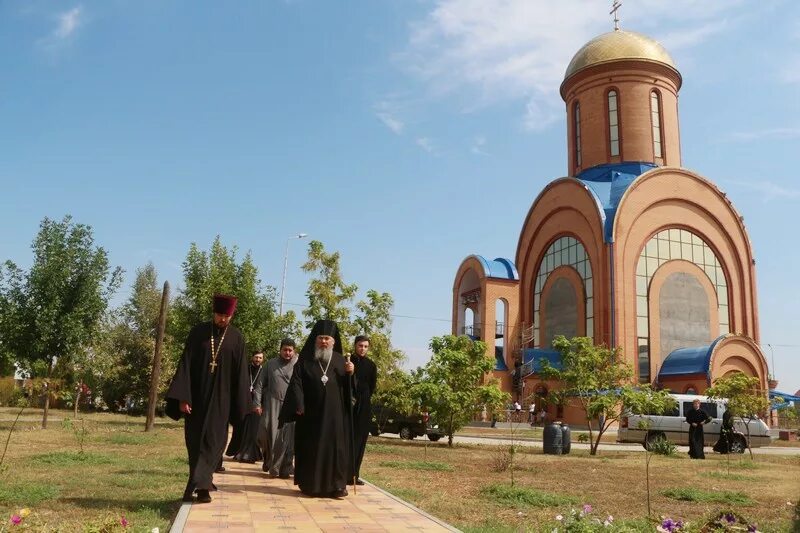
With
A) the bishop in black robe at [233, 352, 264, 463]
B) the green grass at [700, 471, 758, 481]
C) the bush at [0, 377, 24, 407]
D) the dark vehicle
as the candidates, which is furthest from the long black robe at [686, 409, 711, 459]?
the bush at [0, 377, 24, 407]

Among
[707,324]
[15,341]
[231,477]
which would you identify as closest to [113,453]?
[231,477]

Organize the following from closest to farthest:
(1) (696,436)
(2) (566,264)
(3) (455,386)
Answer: (1) (696,436)
(3) (455,386)
(2) (566,264)

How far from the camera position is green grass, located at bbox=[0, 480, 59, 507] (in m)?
6.97

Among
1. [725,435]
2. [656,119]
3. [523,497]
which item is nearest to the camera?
[523,497]

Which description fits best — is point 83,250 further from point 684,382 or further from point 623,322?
point 684,382

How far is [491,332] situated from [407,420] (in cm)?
1526

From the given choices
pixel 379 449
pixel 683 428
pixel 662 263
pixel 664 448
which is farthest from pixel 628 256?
pixel 379 449

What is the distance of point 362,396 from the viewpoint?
8859 mm

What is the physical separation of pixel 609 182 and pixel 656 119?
5.14 metres

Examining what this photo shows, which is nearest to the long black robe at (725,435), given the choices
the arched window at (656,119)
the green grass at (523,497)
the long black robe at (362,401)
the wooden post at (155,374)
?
the green grass at (523,497)

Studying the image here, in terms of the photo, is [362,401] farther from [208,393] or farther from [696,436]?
[696,436]

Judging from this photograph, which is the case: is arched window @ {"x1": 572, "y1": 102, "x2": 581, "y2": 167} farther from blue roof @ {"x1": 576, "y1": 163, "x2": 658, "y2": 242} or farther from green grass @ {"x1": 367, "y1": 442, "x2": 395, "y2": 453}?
green grass @ {"x1": 367, "y1": 442, "x2": 395, "y2": 453}

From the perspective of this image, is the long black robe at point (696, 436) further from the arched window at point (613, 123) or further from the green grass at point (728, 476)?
the arched window at point (613, 123)

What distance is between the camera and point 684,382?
31484mm
